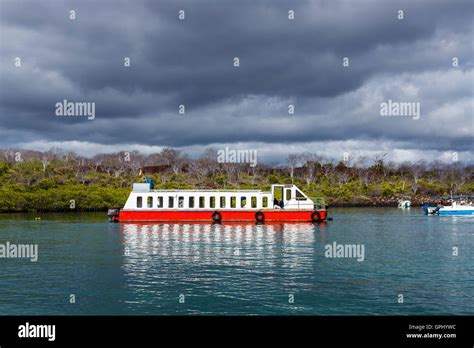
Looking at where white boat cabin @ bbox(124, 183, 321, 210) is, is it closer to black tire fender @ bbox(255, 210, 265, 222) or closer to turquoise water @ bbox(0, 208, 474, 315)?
black tire fender @ bbox(255, 210, 265, 222)

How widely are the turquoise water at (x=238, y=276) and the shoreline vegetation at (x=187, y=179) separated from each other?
55388mm

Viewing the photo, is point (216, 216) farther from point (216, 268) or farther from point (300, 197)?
point (216, 268)

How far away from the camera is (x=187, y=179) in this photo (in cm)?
13825

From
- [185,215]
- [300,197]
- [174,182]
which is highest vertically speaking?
[174,182]

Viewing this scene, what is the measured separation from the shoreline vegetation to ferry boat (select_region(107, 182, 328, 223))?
35307 mm

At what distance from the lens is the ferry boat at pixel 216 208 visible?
57812mm

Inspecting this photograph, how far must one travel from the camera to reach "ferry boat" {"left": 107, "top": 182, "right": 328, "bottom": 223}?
57812mm

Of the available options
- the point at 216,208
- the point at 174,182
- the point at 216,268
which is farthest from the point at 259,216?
the point at 174,182

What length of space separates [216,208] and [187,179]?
79.5 meters

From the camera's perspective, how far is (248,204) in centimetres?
6069

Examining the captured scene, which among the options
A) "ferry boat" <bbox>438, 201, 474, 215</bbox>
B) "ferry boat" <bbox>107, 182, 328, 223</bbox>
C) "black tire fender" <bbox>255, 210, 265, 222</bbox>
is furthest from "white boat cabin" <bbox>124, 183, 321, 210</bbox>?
"ferry boat" <bbox>438, 201, 474, 215</bbox>

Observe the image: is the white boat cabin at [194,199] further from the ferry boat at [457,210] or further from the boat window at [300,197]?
the ferry boat at [457,210]

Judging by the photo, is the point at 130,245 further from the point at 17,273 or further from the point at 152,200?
the point at 152,200

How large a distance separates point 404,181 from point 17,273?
143m
